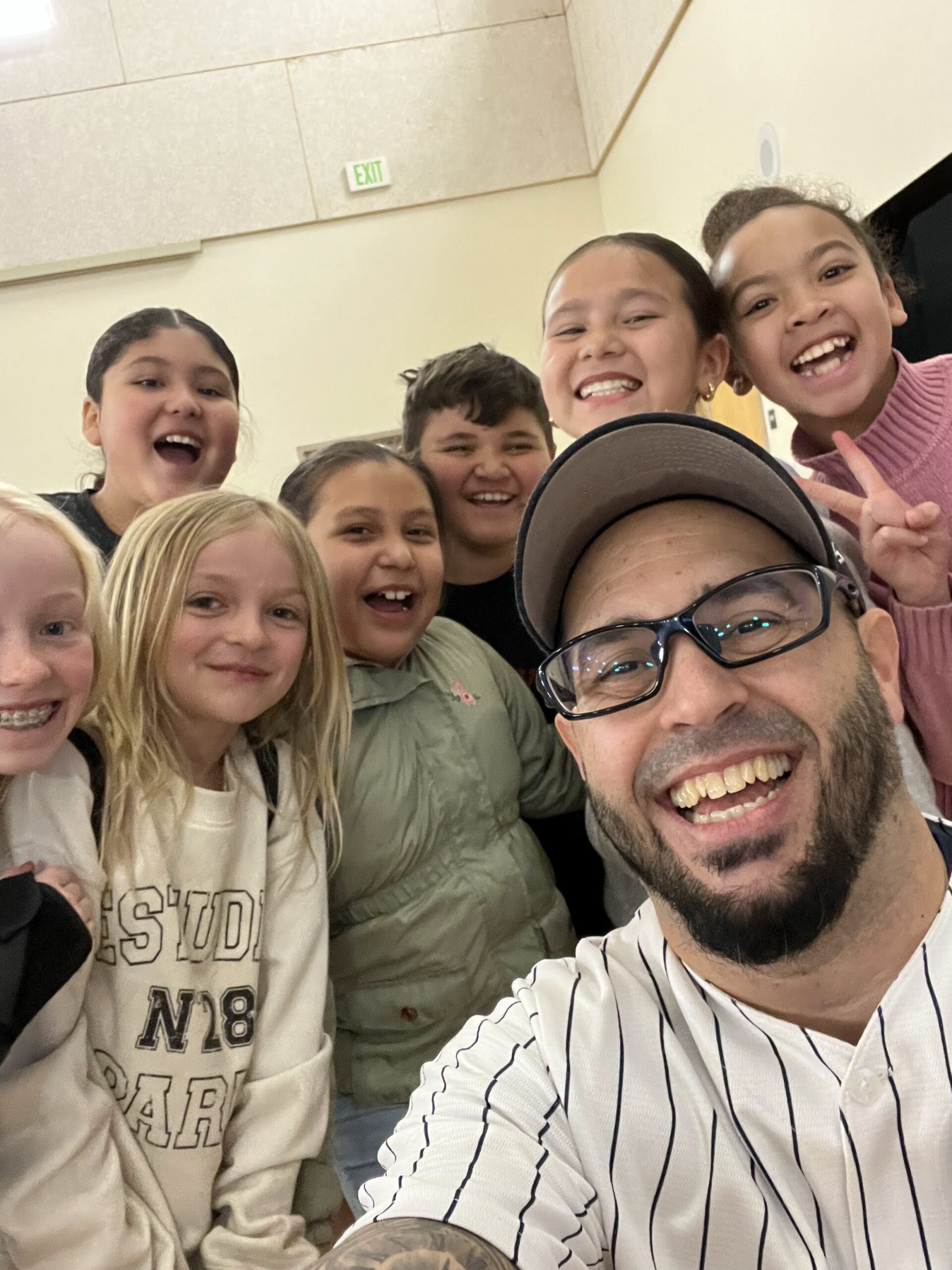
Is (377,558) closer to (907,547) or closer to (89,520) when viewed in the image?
(89,520)

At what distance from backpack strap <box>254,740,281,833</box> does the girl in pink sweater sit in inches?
41.0

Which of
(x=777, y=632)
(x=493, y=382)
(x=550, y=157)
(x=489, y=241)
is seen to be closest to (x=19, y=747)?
(x=777, y=632)

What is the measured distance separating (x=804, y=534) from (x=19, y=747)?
1.08m

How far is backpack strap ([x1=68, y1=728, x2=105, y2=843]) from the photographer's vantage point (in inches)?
56.1

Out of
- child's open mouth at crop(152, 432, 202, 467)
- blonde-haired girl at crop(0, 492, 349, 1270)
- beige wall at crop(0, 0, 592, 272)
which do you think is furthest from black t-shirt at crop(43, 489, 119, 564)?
beige wall at crop(0, 0, 592, 272)

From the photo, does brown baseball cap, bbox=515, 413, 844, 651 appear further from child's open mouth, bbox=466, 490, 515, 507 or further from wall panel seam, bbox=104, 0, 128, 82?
wall panel seam, bbox=104, 0, 128, 82

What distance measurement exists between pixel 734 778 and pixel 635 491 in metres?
0.41

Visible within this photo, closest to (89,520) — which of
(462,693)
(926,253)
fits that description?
(462,693)

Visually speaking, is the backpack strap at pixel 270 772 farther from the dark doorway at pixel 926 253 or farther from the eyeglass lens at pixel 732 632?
the dark doorway at pixel 926 253

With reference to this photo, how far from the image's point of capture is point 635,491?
1.25 metres

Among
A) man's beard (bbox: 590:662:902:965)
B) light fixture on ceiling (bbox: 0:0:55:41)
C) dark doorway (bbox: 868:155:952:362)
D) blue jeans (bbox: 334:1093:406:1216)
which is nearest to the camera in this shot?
man's beard (bbox: 590:662:902:965)

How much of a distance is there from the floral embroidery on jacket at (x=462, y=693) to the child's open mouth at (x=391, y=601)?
168 mm

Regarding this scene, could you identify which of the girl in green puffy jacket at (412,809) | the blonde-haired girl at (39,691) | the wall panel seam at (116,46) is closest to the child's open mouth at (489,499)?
the girl in green puffy jacket at (412,809)

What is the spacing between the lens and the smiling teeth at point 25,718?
134 centimetres
